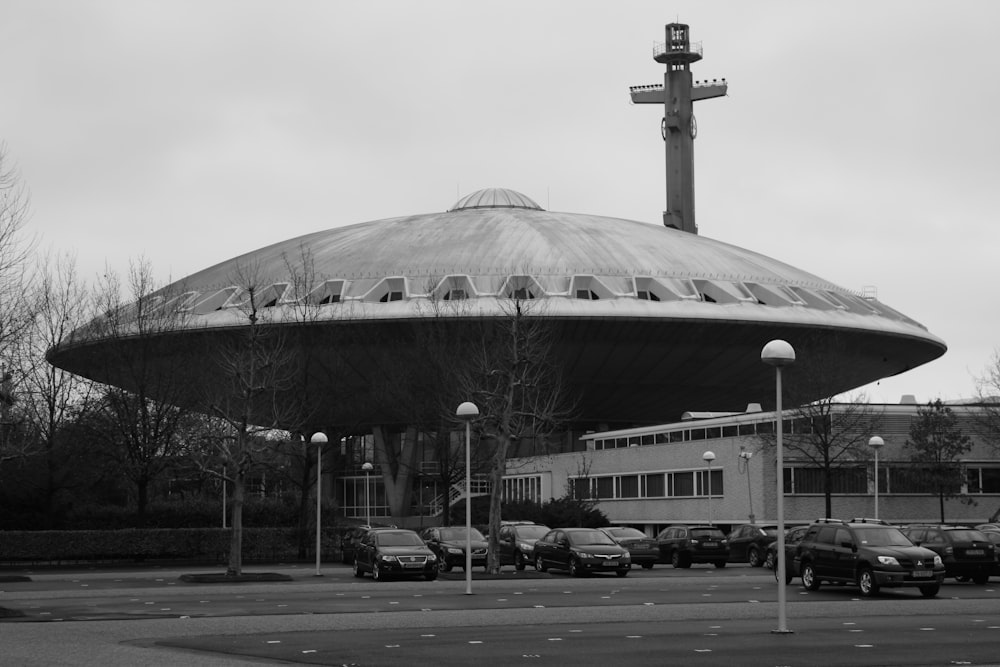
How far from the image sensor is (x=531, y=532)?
1887 inches

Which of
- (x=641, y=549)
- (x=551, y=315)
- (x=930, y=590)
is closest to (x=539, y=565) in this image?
(x=641, y=549)

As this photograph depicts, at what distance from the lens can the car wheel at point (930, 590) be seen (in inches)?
1209

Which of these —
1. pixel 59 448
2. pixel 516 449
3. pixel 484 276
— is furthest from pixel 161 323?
pixel 516 449

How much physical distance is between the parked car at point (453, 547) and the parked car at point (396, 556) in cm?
393

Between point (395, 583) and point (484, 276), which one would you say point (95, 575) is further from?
point (484, 276)

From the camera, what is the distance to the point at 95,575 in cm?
4434

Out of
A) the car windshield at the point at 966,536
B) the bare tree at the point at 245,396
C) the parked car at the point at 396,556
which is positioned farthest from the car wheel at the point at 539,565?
the car windshield at the point at 966,536

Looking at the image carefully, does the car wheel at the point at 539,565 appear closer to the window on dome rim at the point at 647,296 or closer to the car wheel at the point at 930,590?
the car wheel at the point at 930,590

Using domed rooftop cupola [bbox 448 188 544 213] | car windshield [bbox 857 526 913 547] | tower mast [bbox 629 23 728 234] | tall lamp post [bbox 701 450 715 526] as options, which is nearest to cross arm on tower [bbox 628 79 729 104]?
tower mast [bbox 629 23 728 234]

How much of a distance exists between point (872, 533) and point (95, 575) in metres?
24.8

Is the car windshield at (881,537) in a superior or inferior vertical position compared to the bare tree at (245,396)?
inferior

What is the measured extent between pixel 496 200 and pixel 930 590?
71550 millimetres

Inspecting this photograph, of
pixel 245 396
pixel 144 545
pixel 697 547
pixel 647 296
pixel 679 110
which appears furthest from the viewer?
pixel 679 110

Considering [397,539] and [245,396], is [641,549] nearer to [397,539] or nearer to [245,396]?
[397,539]
